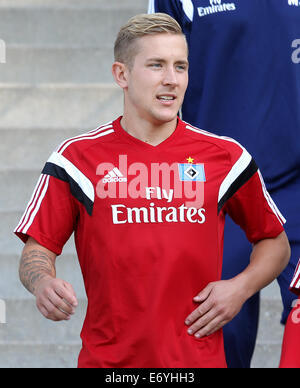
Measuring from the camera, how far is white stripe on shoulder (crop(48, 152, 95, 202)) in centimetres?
277

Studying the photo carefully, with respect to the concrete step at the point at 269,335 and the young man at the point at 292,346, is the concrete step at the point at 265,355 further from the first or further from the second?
the young man at the point at 292,346

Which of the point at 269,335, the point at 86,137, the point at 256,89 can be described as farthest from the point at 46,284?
the point at 269,335

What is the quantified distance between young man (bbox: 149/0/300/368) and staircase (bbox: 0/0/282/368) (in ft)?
3.95

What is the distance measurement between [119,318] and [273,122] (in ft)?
3.60

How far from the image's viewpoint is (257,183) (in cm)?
288

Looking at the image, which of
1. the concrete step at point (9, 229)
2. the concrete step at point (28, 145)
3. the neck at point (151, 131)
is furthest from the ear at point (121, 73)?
the concrete step at point (28, 145)

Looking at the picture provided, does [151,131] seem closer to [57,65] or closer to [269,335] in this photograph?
[269,335]

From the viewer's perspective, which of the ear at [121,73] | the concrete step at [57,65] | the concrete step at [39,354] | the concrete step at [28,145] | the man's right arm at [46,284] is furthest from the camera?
the concrete step at [57,65]

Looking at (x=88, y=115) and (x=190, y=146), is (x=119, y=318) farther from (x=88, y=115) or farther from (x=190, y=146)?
(x=88, y=115)

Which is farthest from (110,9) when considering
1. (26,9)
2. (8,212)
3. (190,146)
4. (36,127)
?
(190,146)

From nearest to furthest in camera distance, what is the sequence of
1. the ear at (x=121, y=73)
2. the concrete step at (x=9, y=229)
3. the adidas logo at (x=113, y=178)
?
the adidas logo at (x=113, y=178) → the ear at (x=121, y=73) → the concrete step at (x=9, y=229)

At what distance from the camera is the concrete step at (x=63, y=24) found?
226 inches

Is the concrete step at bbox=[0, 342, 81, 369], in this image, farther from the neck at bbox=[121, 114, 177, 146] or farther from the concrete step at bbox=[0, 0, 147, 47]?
the concrete step at bbox=[0, 0, 147, 47]

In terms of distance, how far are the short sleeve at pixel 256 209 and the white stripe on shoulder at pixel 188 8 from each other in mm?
853
